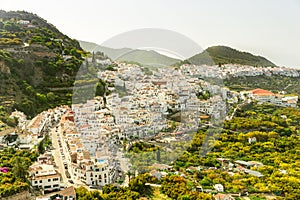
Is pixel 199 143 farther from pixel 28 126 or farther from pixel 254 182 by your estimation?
pixel 28 126

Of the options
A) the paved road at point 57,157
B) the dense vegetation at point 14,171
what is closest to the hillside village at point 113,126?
the paved road at point 57,157

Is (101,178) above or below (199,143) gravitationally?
below

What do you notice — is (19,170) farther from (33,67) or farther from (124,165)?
(33,67)

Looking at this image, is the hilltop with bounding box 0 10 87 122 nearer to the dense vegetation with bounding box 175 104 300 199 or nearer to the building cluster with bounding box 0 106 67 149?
the building cluster with bounding box 0 106 67 149

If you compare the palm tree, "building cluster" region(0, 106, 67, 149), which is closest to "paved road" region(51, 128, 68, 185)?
"building cluster" region(0, 106, 67, 149)

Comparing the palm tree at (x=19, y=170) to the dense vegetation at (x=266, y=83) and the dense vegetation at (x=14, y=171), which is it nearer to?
the dense vegetation at (x=14, y=171)

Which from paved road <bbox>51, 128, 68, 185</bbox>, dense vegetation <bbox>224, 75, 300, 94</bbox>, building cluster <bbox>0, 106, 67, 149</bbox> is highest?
dense vegetation <bbox>224, 75, 300, 94</bbox>

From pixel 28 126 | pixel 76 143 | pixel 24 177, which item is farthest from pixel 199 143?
pixel 28 126

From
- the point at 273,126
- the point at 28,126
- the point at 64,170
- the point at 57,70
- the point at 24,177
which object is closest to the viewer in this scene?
the point at 24,177
